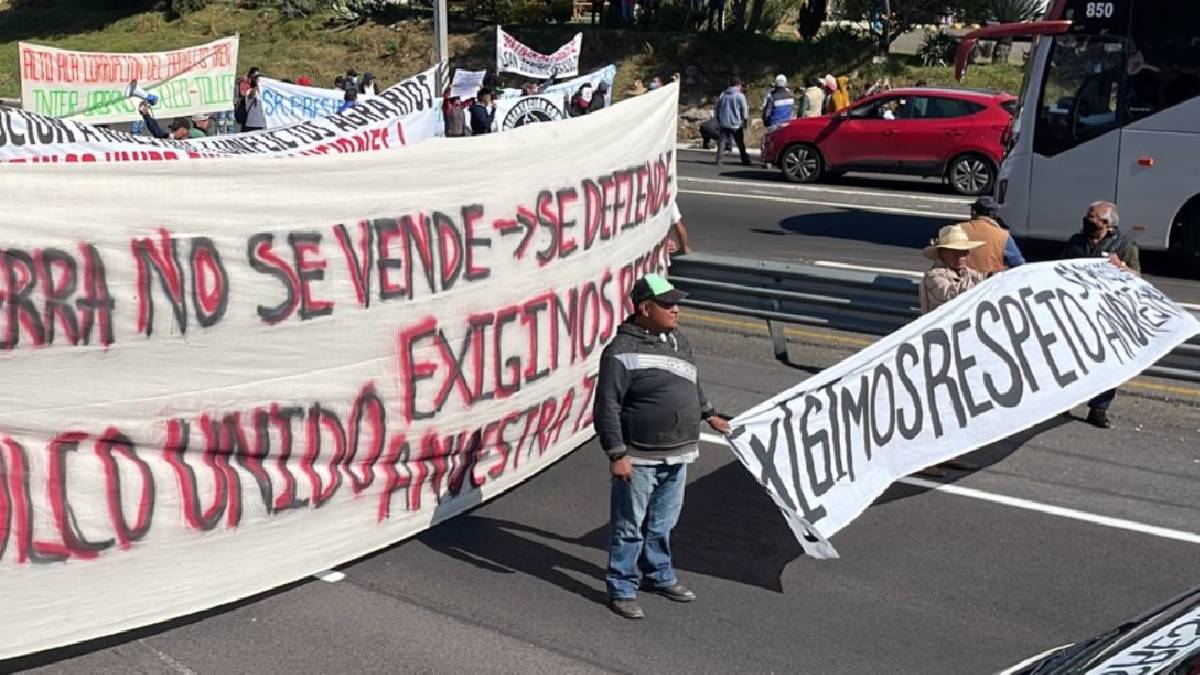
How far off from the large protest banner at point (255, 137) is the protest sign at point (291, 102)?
6.87 meters

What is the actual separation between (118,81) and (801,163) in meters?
11.2

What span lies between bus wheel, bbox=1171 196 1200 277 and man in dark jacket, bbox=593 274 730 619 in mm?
10041

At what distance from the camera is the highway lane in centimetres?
1627

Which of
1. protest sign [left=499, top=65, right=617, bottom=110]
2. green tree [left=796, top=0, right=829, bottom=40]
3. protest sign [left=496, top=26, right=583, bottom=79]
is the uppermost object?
green tree [left=796, top=0, right=829, bottom=40]

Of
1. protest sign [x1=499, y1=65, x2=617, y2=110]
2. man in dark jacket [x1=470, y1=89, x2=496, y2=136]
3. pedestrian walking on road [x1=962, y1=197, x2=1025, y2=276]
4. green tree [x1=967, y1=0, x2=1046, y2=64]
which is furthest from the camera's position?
green tree [x1=967, y1=0, x2=1046, y2=64]

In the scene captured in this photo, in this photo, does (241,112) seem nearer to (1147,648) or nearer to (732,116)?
(732,116)

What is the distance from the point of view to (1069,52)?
49.5ft

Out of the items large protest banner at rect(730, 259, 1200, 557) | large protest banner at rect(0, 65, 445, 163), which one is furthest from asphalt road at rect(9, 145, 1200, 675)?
large protest banner at rect(0, 65, 445, 163)

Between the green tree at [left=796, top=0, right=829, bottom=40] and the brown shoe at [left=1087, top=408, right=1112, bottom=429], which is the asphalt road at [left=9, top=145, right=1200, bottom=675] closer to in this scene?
the brown shoe at [left=1087, top=408, right=1112, bottom=429]

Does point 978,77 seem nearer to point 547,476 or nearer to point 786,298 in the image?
point 786,298

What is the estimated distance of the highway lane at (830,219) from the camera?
53.4 feet

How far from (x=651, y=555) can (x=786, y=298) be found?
184 inches

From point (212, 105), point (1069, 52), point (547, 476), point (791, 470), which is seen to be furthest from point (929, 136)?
point (791, 470)

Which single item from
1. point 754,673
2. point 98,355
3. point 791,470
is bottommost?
point 754,673
